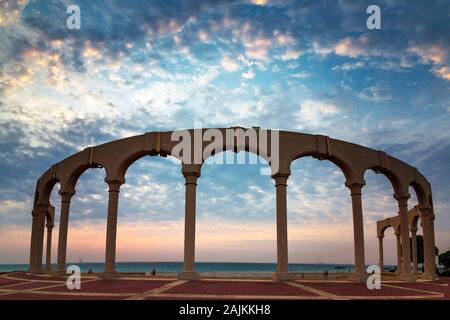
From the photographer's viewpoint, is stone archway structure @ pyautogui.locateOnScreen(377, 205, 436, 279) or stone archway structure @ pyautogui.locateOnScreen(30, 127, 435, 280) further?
stone archway structure @ pyautogui.locateOnScreen(377, 205, 436, 279)

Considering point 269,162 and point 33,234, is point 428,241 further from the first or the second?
point 33,234

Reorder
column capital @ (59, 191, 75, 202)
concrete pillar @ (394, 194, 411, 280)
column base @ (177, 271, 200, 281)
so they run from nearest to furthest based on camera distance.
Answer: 1. column base @ (177, 271, 200, 281)
2. concrete pillar @ (394, 194, 411, 280)
3. column capital @ (59, 191, 75, 202)

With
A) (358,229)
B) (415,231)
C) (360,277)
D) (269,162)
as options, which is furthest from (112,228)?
(415,231)

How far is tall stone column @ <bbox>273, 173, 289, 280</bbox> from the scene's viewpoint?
20.5m

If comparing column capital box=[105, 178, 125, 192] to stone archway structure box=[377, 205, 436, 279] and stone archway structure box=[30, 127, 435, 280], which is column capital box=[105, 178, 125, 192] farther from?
stone archway structure box=[377, 205, 436, 279]

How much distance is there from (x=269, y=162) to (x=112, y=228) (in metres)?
9.87

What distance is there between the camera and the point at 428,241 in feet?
89.6

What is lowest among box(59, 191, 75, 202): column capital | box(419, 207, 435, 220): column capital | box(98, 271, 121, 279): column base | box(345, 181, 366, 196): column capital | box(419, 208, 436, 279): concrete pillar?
box(98, 271, 121, 279): column base

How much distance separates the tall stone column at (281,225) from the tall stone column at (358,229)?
4358mm

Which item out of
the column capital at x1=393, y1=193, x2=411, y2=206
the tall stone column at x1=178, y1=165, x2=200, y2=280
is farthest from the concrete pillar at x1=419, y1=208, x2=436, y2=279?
the tall stone column at x1=178, y1=165, x2=200, y2=280

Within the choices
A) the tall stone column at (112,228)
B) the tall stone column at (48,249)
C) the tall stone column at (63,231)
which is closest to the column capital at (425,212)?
the tall stone column at (112,228)

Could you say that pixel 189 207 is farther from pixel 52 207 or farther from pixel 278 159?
pixel 52 207

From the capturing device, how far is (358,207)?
73.2 feet
